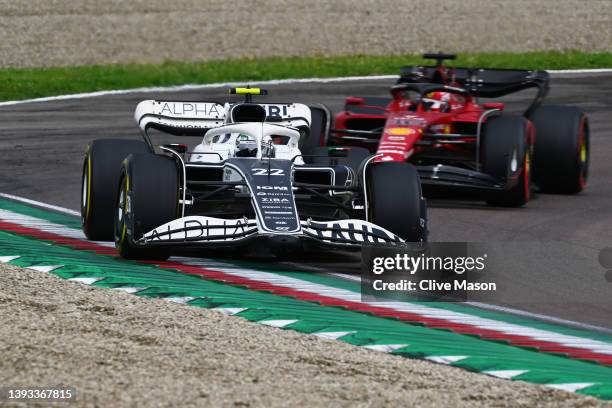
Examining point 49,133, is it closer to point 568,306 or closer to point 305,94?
point 305,94

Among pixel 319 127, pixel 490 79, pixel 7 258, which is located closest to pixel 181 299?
pixel 7 258

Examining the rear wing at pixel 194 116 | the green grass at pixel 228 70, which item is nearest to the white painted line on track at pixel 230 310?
the rear wing at pixel 194 116

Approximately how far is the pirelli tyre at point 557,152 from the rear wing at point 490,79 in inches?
28.9

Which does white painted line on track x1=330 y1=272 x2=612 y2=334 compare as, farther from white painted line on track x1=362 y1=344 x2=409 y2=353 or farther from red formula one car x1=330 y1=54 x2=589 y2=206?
red formula one car x1=330 y1=54 x2=589 y2=206

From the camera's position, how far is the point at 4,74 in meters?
29.6

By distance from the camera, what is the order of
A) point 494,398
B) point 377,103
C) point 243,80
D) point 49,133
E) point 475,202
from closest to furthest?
point 494,398
point 475,202
point 377,103
point 49,133
point 243,80

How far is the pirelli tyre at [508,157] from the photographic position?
569 inches

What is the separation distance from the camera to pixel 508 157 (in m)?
14.4

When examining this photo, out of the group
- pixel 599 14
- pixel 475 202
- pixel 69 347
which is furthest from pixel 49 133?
pixel 599 14

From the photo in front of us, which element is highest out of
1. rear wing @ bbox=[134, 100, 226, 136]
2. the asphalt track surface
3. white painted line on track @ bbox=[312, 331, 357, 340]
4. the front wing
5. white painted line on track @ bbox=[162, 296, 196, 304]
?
rear wing @ bbox=[134, 100, 226, 136]

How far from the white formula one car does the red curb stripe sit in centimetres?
22

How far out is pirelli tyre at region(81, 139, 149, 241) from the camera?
11570mm

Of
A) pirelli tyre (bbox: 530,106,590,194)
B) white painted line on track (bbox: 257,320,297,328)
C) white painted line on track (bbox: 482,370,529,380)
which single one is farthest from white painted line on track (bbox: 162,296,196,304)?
pirelli tyre (bbox: 530,106,590,194)

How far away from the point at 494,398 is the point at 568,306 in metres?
2.93
